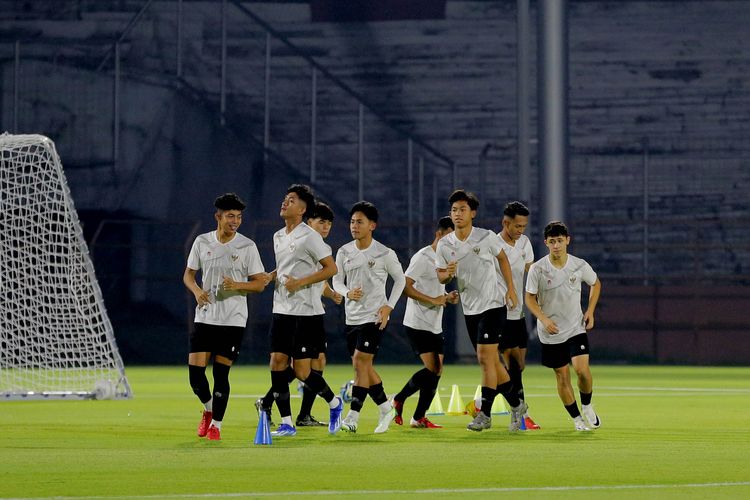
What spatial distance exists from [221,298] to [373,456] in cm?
217

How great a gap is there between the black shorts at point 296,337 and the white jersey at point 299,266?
64 mm

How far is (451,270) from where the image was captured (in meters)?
12.6

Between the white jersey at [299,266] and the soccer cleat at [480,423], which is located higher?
the white jersey at [299,266]

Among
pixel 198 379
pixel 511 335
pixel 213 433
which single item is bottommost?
pixel 213 433

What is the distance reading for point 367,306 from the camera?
12594mm

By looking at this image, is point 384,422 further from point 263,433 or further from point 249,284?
point 249,284

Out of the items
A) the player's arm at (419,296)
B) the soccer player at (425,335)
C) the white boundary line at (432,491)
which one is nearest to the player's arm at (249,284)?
the player's arm at (419,296)

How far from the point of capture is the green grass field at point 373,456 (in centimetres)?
839

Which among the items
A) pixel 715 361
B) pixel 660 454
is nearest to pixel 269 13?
pixel 715 361

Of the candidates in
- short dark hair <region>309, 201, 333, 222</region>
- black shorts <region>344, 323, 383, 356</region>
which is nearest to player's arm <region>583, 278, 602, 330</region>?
black shorts <region>344, 323, 383, 356</region>

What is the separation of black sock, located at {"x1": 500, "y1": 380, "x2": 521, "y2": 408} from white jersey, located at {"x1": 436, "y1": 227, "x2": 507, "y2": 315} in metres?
0.67

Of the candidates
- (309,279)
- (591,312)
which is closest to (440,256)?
(591,312)

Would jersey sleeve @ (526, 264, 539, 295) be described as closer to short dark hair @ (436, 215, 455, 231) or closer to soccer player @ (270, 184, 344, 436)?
short dark hair @ (436, 215, 455, 231)

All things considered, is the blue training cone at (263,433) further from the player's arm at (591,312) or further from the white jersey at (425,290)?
the player's arm at (591,312)
